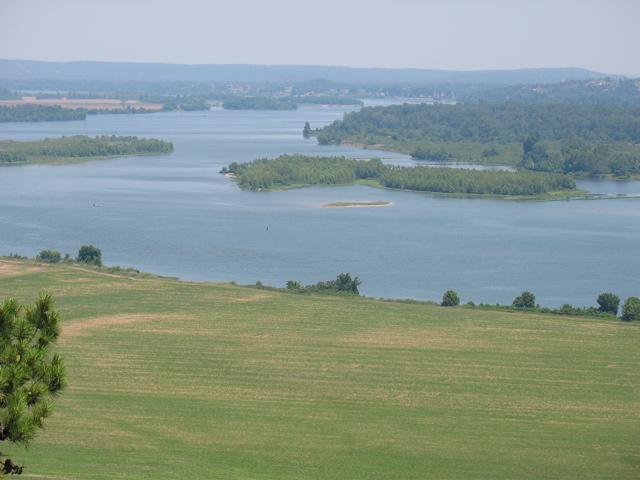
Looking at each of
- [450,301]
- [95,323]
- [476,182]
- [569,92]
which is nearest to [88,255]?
[95,323]

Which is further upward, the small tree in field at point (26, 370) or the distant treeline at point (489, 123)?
the distant treeline at point (489, 123)

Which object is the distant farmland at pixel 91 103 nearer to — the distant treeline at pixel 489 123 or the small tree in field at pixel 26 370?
the distant treeline at pixel 489 123

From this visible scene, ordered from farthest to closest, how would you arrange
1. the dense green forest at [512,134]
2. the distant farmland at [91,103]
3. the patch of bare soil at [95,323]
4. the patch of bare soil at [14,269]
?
the distant farmland at [91,103] < the dense green forest at [512,134] < the patch of bare soil at [14,269] < the patch of bare soil at [95,323]

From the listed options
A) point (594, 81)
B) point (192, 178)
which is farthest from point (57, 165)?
point (594, 81)

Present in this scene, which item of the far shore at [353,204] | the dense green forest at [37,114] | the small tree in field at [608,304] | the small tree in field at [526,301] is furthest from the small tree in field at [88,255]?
the dense green forest at [37,114]

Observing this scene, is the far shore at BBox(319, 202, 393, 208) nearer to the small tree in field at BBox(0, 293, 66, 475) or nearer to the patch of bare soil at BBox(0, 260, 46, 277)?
the patch of bare soil at BBox(0, 260, 46, 277)

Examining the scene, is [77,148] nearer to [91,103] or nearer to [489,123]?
[489,123]
